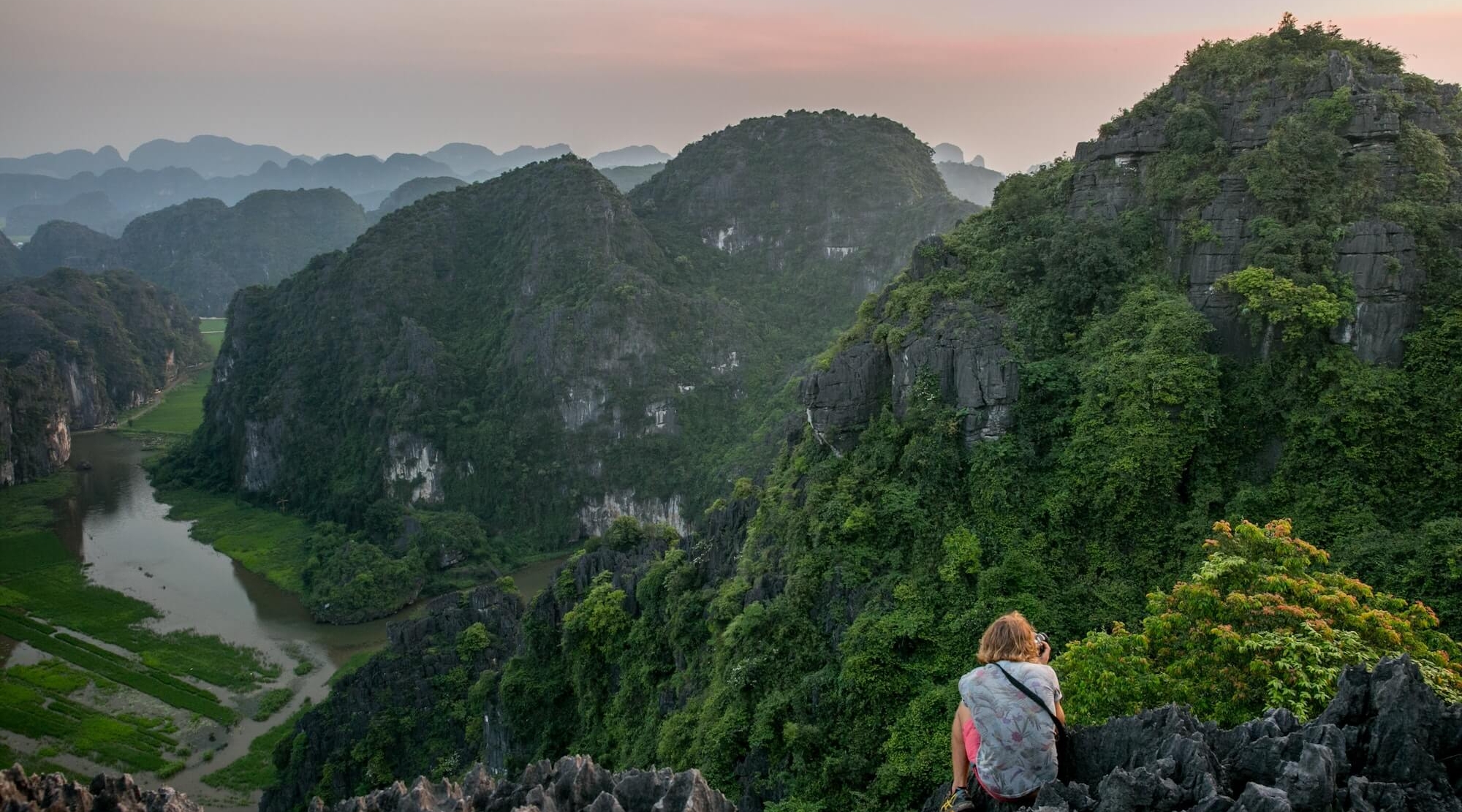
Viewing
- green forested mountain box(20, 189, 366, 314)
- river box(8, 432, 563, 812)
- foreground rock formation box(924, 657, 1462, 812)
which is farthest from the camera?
green forested mountain box(20, 189, 366, 314)

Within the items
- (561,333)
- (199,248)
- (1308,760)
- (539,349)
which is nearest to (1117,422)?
(1308,760)

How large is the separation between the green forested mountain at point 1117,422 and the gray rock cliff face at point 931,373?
0.25 feet

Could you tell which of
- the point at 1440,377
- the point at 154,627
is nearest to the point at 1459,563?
the point at 1440,377

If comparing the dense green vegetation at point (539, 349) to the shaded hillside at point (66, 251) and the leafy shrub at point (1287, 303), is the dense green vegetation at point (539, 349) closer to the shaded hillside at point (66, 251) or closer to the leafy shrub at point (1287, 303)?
the leafy shrub at point (1287, 303)

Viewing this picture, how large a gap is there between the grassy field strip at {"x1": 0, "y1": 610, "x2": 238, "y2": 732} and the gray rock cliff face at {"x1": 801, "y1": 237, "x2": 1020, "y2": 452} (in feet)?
104

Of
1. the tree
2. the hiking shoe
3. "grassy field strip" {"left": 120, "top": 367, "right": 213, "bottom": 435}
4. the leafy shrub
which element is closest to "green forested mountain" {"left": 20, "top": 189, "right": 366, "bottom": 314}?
"grassy field strip" {"left": 120, "top": 367, "right": 213, "bottom": 435}

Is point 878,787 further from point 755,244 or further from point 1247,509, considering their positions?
point 755,244

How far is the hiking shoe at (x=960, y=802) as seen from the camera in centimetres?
673

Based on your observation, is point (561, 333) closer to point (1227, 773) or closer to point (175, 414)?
point (175, 414)

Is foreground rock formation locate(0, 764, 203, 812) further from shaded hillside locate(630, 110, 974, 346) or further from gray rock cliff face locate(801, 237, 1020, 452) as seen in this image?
shaded hillside locate(630, 110, 974, 346)

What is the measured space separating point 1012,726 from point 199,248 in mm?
194491

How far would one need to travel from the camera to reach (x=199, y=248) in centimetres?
16375

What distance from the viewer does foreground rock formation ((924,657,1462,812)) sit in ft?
17.8

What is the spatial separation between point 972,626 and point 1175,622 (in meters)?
5.55
